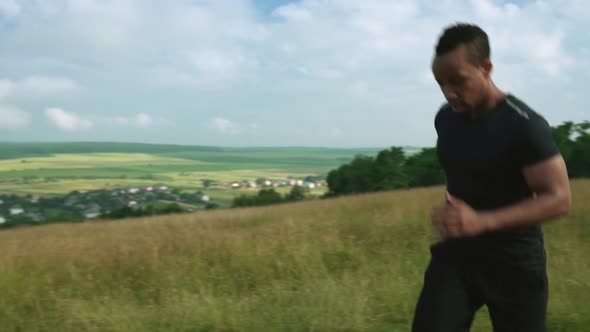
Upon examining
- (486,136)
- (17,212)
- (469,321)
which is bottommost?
(17,212)

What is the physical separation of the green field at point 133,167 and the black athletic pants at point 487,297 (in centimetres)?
2612

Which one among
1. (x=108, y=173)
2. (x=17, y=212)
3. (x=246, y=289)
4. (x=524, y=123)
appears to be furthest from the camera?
(x=108, y=173)

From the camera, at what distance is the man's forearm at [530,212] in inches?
67.1

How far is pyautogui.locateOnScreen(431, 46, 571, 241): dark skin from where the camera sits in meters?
1.69

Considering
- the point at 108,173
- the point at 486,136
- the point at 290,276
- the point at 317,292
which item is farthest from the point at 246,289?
the point at 108,173

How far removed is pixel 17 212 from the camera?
26.3m

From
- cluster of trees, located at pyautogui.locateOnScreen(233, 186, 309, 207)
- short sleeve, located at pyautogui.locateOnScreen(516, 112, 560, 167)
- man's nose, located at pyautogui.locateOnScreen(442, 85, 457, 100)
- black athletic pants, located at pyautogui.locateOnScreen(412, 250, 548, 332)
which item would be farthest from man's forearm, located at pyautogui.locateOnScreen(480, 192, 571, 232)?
cluster of trees, located at pyautogui.locateOnScreen(233, 186, 309, 207)

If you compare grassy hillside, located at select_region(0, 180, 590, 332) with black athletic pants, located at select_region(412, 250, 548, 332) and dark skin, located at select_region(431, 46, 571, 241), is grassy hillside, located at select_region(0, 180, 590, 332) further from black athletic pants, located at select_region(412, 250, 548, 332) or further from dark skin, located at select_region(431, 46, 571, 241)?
dark skin, located at select_region(431, 46, 571, 241)

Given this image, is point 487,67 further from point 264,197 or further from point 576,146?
point 576,146

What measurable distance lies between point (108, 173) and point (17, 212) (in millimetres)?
30702

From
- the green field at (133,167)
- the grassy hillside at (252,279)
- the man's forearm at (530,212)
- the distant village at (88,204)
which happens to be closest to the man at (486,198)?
the man's forearm at (530,212)

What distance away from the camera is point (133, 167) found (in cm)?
6362

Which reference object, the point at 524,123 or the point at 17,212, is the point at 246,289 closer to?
the point at 524,123

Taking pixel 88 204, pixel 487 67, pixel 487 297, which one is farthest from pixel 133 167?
pixel 487 67
